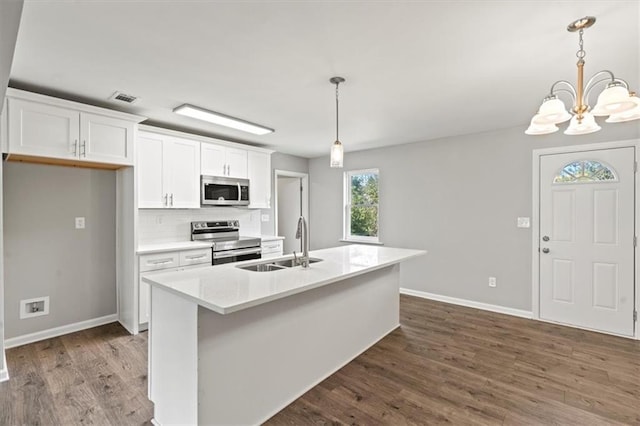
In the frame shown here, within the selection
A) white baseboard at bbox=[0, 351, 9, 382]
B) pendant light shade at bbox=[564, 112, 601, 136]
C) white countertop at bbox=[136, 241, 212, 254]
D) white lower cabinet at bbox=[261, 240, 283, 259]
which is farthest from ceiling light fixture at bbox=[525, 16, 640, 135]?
white baseboard at bbox=[0, 351, 9, 382]

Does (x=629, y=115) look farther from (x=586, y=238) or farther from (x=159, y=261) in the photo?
(x=159, y=261)

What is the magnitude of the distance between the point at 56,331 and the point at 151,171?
6.35 ft

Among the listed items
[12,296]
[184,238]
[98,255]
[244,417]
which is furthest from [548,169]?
[12,296]

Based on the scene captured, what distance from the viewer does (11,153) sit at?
2.61 meters

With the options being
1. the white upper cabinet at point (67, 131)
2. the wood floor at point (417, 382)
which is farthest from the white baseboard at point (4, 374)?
the white upper cabinet at point (67, 131)

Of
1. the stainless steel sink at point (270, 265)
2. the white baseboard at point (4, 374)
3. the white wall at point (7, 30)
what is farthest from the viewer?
the stainless steel sink at point (270, 265)

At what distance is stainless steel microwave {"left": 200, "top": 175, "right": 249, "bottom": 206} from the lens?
4152mm

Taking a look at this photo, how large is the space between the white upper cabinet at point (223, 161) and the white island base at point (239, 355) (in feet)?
8.36

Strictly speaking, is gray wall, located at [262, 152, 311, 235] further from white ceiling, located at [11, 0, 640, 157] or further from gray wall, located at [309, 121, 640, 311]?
white ceiling, located at [11, 0, 640, 157]

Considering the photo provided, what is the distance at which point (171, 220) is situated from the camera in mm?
4145

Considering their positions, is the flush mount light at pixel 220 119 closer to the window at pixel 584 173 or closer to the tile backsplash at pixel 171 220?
the tile backsplash at pixel 171 220

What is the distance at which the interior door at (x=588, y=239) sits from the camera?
3.32 meters

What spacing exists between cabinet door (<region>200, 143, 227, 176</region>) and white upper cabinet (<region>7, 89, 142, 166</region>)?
3.12 ft

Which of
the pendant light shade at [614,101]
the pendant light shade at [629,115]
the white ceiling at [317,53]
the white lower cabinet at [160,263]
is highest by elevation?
the white ceiling at [317,53]
